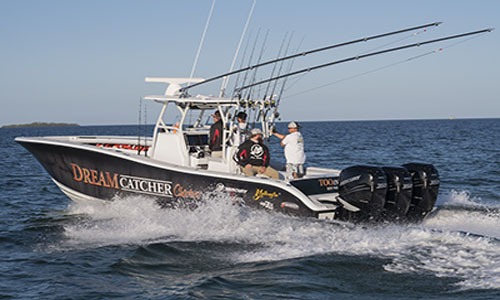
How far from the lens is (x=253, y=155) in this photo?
408 inches

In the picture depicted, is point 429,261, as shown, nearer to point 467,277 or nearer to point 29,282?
point 467,277

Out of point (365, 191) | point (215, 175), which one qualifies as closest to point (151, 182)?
point (215, 175)

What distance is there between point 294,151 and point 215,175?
1356mm

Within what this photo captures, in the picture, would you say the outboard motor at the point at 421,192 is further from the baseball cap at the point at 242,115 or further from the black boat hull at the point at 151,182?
the baseball cap at the point at 242,115

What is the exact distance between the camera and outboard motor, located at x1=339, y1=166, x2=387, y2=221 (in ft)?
29.2

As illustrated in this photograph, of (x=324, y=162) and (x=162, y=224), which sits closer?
(x=162, y=224)

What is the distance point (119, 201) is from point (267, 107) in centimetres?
306

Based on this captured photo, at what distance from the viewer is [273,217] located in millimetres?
9414

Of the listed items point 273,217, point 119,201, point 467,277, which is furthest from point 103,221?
point 467,277

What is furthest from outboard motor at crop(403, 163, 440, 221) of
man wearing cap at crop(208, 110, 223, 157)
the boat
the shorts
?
man wearing cap at crop(208, 110, 223, 157)

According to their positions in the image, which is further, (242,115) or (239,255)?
(242,115)

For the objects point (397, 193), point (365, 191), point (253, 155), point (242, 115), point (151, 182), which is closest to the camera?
point (365, 191)

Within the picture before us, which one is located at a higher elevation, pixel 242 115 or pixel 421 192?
pixel 242 115

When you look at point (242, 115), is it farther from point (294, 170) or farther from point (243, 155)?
point (294, 170)
